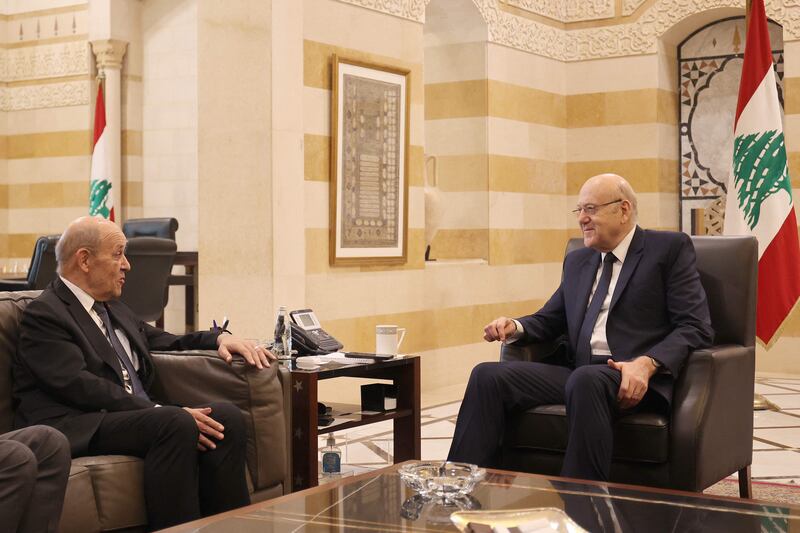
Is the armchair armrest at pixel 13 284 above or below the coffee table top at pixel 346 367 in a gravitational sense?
above

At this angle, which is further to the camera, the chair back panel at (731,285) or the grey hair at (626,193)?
the grey hair at (626,193)

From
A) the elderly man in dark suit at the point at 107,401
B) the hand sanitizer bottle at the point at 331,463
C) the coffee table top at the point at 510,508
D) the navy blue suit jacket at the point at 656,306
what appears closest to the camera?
the coffee table top at the point at 510,508

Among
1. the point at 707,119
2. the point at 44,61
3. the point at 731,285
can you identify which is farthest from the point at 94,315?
the point at 44,61

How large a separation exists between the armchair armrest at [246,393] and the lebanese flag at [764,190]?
3880 mm

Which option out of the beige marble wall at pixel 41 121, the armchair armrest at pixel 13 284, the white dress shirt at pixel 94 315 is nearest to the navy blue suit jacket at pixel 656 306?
the white dress shirt at pixel 94 315

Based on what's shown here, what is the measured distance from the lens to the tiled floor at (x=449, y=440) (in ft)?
17.5

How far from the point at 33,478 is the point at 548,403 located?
2.03 metres

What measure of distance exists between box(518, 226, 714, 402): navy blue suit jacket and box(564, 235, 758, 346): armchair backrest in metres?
0.16

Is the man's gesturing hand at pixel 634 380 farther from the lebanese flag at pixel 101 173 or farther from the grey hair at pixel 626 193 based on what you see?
the lebanese flag at pixel 101 173

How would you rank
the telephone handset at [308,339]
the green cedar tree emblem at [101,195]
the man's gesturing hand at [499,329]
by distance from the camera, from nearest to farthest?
the man's gesturing hand at [499,329]
the telephone handset at [308,339]
the green cedar tree emblem at [101,195]

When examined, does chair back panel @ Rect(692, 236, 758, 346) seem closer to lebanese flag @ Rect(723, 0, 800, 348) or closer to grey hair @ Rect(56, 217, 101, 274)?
grey hair @ Rect(56, 217, 101, 274)

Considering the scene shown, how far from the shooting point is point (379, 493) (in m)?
2.99

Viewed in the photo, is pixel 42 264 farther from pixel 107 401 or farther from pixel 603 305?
pixel 603 305

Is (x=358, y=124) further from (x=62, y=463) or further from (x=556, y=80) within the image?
(x=62, y=463)
